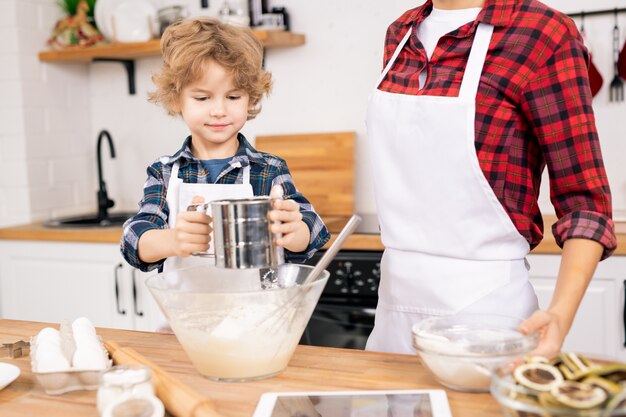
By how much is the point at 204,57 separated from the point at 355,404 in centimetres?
77

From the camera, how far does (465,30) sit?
1.33 m

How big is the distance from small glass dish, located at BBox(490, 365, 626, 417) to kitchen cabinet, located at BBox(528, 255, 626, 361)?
1.38 m

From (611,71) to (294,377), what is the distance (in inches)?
72.2

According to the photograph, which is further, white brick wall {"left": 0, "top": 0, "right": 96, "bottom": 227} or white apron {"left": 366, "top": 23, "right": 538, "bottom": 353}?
white brick wall {"left": 0, "top": 0, "right": 96, "bottom": 227}

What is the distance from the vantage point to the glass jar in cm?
92

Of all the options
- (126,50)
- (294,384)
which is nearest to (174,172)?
(294,384)

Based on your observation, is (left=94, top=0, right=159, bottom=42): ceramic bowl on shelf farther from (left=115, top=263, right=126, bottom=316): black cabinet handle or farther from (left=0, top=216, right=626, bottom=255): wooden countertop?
(left=115, top=263, right=126, bottom=316): black cabinet handle

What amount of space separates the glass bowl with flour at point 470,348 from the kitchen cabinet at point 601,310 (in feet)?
3.79

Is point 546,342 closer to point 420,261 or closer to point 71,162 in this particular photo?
point 420,261

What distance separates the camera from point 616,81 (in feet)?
7.97

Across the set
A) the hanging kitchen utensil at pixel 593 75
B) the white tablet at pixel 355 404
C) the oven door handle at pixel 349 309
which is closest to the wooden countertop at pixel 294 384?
the white tablet at pixel 355 404

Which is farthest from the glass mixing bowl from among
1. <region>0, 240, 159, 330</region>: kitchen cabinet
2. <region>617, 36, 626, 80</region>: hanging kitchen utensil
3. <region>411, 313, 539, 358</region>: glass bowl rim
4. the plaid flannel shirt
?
<region>617, 36, 626, 80</region>: hanging kitchen utensil

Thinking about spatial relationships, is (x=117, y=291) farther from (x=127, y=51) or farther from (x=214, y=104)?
(x=214, y=104)

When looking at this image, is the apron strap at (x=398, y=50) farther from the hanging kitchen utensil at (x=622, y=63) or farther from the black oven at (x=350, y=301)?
the hanging kitchen utensil at (x=622, y=63)
